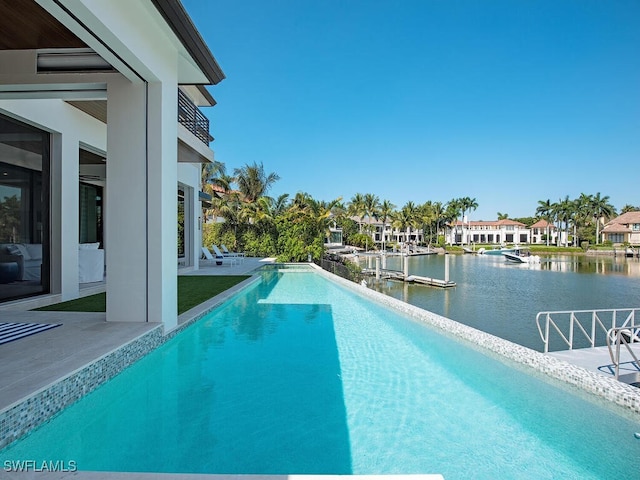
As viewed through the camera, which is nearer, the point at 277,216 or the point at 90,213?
the point at 90,213

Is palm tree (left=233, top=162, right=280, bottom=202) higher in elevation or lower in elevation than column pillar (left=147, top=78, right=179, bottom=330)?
higher

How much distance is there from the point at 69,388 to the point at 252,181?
3115 cm

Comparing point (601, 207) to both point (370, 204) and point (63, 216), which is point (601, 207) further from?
point (63, 216)

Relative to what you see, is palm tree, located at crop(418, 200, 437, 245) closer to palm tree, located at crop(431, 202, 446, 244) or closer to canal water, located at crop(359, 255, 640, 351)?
palm tree, located at crop(431, 202, 446, 244)

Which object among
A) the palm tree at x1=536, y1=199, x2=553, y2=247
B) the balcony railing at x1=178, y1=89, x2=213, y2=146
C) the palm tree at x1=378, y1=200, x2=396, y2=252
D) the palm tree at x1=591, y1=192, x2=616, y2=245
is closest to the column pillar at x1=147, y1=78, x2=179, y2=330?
the balcony railing at x1=178, y1=89, x2=213, y2=146

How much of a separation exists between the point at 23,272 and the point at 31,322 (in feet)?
6.92

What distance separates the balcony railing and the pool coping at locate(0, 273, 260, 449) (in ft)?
20.0

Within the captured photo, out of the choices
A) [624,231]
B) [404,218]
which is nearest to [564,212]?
[624,231]

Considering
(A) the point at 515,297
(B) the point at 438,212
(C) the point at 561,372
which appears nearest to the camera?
(C) the point at 561,372

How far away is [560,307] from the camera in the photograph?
17062 millimetres

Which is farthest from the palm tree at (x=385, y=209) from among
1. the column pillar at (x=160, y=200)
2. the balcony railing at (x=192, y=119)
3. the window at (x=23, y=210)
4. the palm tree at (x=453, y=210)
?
the column pillar at (x=160, y=200)

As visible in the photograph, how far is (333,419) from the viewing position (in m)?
3.56

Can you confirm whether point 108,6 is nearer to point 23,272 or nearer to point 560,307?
point 23,272

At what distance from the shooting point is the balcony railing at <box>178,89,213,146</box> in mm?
9242
